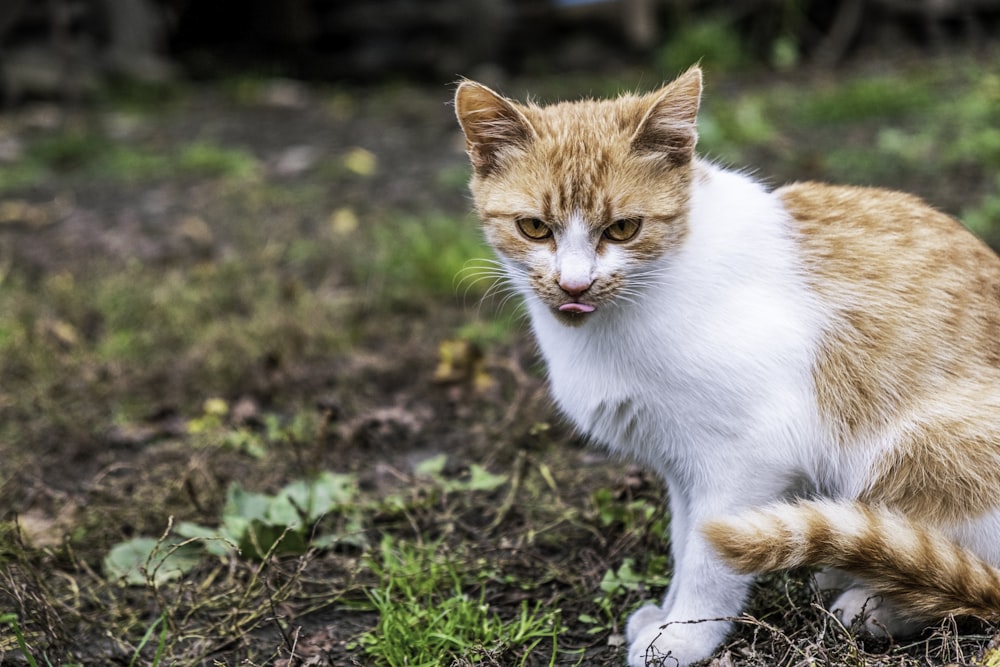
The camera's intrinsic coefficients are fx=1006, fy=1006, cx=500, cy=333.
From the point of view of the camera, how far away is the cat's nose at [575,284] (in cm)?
223

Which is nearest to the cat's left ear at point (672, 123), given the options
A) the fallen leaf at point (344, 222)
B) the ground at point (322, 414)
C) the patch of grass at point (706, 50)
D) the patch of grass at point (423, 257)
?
the ground at point (322, 414)

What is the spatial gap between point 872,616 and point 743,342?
2.28 feet

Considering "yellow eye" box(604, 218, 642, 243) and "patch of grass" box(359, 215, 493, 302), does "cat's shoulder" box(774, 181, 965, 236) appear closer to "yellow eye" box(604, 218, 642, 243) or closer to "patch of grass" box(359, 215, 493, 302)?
"yellow eye" box(604, 218, 642, 243)

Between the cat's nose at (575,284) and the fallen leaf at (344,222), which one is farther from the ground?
the cat's nose at (575,284)

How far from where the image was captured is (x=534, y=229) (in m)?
2.38

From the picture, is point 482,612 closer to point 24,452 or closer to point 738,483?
point 738,483

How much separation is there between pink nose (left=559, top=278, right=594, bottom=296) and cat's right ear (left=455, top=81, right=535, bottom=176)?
0.40m

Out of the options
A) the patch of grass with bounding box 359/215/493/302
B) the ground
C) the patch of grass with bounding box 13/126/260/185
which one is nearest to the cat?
the ground

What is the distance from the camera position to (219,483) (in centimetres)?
324

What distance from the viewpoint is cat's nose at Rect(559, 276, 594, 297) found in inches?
87.9

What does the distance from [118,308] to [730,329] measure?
3365 mm

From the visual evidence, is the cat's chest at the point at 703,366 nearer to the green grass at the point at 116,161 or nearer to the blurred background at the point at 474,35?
the green grass at the point at 116,161

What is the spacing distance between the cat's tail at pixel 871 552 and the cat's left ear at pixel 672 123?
85 cm

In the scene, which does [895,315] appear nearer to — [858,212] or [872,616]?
[858,212]
